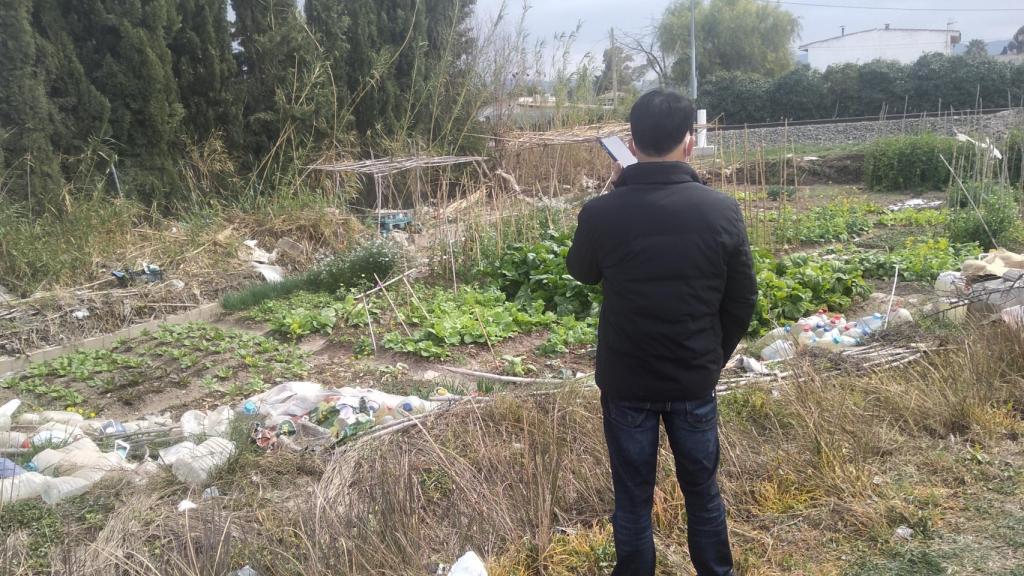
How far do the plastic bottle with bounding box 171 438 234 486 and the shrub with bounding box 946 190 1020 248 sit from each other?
24.8 feet

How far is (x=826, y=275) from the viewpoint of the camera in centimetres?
658

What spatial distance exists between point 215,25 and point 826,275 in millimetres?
8739

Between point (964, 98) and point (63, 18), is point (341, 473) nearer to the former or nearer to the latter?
point (63, 18)

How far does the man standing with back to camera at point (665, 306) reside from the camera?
7.37 feet

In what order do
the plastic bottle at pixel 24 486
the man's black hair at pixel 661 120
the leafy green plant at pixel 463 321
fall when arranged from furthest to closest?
the leafy green plant at pixel 463 321 < the plastic bottle at pixel 24 486 < the man's black hair at pixel 661 120

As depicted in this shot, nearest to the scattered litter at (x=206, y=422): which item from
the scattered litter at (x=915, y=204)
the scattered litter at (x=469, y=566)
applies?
the scattered litter at (x=469, y=566)

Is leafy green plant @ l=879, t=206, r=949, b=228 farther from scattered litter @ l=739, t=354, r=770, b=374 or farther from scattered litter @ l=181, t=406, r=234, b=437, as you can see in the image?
scattered litter @ l=181, t=406, r=234, b=437

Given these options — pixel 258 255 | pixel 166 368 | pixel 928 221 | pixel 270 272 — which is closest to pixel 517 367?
pixel 166 368

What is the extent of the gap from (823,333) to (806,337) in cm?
19

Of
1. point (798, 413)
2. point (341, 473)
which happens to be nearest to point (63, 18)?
point (341, 473)

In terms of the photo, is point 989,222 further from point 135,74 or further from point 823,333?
point 135,74

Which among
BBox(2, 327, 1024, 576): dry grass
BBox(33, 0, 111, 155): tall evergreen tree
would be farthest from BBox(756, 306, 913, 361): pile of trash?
BBox(33, 0, 111, 155): tall evergreen tree

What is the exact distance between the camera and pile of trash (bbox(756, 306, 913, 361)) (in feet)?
16.0

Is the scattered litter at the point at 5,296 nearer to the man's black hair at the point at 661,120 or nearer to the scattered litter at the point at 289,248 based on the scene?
the scattered litter at the point at 289,248
